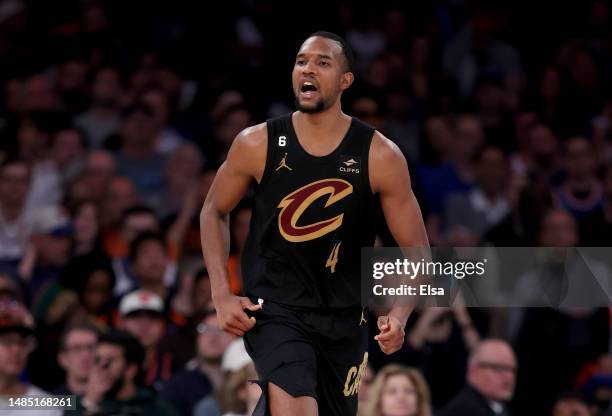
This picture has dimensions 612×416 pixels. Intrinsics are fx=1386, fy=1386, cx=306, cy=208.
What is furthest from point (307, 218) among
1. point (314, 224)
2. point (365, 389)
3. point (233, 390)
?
point (365, 389)

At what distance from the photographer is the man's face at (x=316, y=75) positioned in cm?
537

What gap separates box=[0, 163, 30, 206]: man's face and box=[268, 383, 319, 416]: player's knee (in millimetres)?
4552

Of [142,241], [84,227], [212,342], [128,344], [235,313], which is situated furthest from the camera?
[84,227]

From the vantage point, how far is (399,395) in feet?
24.1

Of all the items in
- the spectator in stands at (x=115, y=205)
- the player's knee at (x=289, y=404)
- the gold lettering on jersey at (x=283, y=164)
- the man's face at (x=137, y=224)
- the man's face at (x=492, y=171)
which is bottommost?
the player's knee at (x=289, y=404)

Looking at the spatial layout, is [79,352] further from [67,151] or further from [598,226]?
[598,226]

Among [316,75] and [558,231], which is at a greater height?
[558,231]

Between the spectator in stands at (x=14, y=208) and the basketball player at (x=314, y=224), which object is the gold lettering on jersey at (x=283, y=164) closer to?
the basketball player at (x=314, y=224)

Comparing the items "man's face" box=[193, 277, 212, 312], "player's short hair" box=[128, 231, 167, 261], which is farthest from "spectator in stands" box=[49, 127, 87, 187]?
"man's face" box=[193, 277, 212, 312]

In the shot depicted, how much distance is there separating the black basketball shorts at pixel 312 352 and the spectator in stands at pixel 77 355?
2.24m

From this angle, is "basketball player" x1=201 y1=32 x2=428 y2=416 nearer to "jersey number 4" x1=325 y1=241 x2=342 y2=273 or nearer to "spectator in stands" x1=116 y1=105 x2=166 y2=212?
"jersey number 4" x1=325 y1=241 x2=342 y2=273

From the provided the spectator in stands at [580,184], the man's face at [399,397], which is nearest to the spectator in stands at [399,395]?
the man's face at [399,397]

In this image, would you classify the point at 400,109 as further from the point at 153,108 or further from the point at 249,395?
the point at 249,395

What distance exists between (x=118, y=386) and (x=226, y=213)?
6.27 feet
